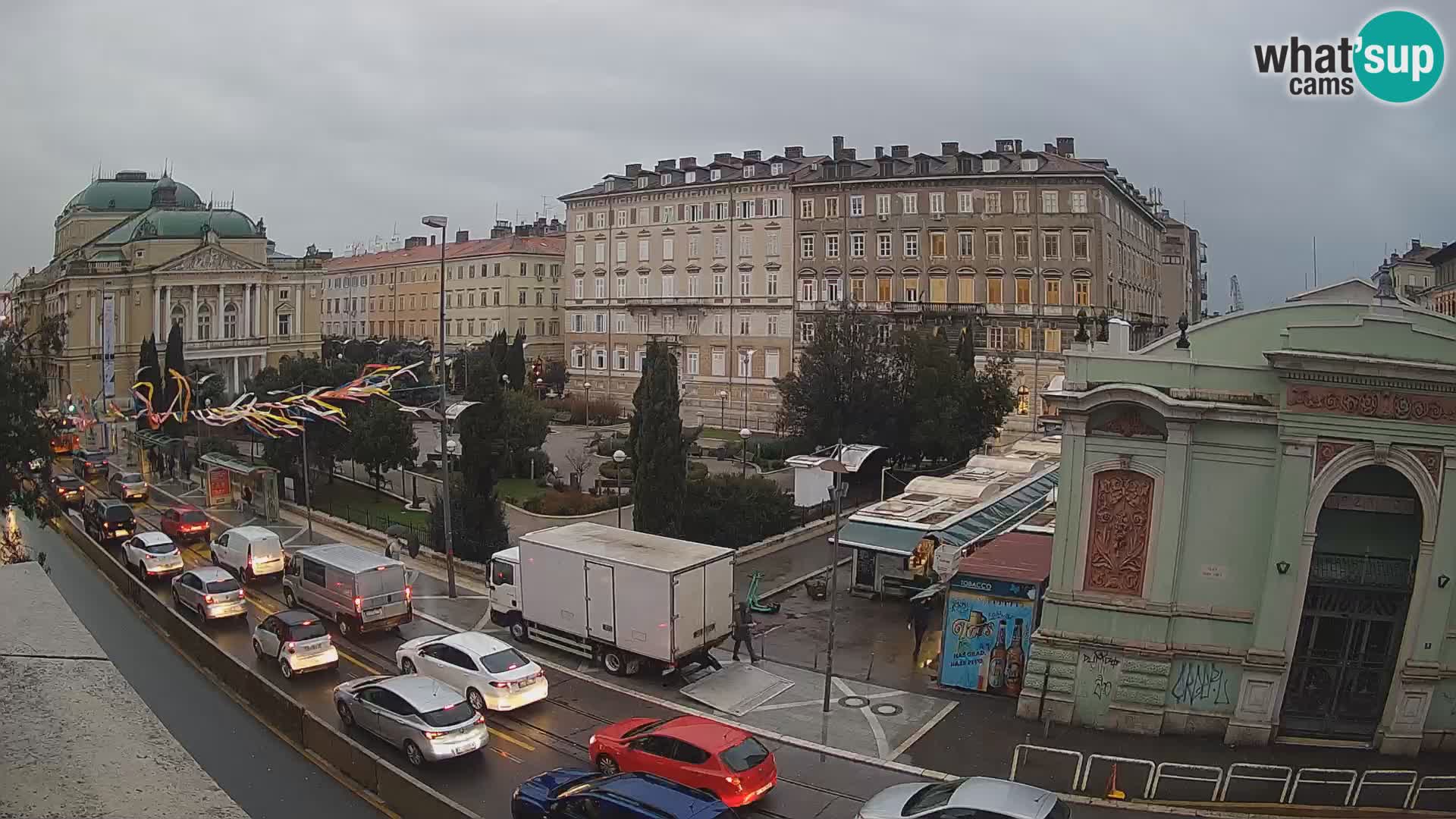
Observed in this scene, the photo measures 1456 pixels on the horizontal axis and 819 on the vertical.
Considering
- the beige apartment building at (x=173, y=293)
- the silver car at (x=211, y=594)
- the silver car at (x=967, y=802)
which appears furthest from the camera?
the beige apartment building at (x=173, y=293)

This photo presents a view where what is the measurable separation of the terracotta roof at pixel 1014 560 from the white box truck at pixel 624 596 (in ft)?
17.6

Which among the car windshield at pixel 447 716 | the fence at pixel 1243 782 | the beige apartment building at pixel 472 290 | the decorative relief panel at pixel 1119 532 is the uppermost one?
the beige apartment building at pixel 472 290

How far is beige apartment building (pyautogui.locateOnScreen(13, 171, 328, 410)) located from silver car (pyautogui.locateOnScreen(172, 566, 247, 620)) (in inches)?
2017

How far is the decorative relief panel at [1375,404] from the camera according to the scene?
1792cm

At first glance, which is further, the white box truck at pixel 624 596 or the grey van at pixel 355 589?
the grey van at pixel 355 589

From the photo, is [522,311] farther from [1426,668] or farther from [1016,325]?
[1426,668]

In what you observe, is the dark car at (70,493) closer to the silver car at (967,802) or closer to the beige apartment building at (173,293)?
the beige apartment building at (173,293)

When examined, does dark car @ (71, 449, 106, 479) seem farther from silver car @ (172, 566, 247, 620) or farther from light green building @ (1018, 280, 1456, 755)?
light green building @ (1018, 280, 1456, 755)

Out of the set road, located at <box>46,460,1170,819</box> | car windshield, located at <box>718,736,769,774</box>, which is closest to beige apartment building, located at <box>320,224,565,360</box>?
road, located at <box>46,460,1170,819</box>

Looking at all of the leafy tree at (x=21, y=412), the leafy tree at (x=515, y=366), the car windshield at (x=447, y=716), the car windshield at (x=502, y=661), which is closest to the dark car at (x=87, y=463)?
the leafy tree at (x=515, y=366)

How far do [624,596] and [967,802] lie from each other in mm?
9845

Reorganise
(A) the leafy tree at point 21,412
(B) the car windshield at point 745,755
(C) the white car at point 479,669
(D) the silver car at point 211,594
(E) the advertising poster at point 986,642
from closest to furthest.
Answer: (B) the car windshield at point 745,755, (A) the leafy tree at point 21,412, (C) the white car at point 479,669, (E) the advertising poster at point 986,642, (D) the silver car at point 211,594

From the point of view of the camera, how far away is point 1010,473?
3750cm

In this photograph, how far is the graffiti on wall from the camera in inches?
763
